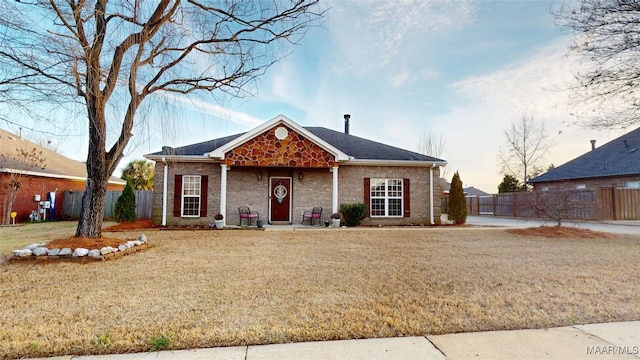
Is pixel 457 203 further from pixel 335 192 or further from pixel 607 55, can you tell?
pixel 607 55

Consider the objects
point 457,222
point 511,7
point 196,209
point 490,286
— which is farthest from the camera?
point 457,222

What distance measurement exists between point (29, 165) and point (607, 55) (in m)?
22.9

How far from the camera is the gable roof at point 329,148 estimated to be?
40.5 ft

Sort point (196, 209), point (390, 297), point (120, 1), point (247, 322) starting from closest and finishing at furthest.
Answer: point (247, 322), point (390, 297), point (120, 1), point (196, 209)

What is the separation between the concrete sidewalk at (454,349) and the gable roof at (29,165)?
14441 millimetres

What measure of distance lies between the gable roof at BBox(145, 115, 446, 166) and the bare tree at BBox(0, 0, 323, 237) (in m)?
4.42

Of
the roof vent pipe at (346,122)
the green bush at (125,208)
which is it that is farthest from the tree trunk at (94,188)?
the roof vent pipe at (346,122)

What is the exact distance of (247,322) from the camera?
321 centimetres

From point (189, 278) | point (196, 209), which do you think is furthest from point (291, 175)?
point (189, 278)

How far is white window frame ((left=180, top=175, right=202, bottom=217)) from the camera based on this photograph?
12.9 metres

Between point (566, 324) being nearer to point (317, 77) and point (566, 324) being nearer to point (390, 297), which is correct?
point (390, 297)

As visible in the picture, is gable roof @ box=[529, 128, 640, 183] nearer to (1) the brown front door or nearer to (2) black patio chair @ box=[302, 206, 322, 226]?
(2) black patio chair @ box=[302, 206, 322, 226]

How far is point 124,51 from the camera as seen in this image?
6.93 m

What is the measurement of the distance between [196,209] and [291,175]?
13.4 feet
